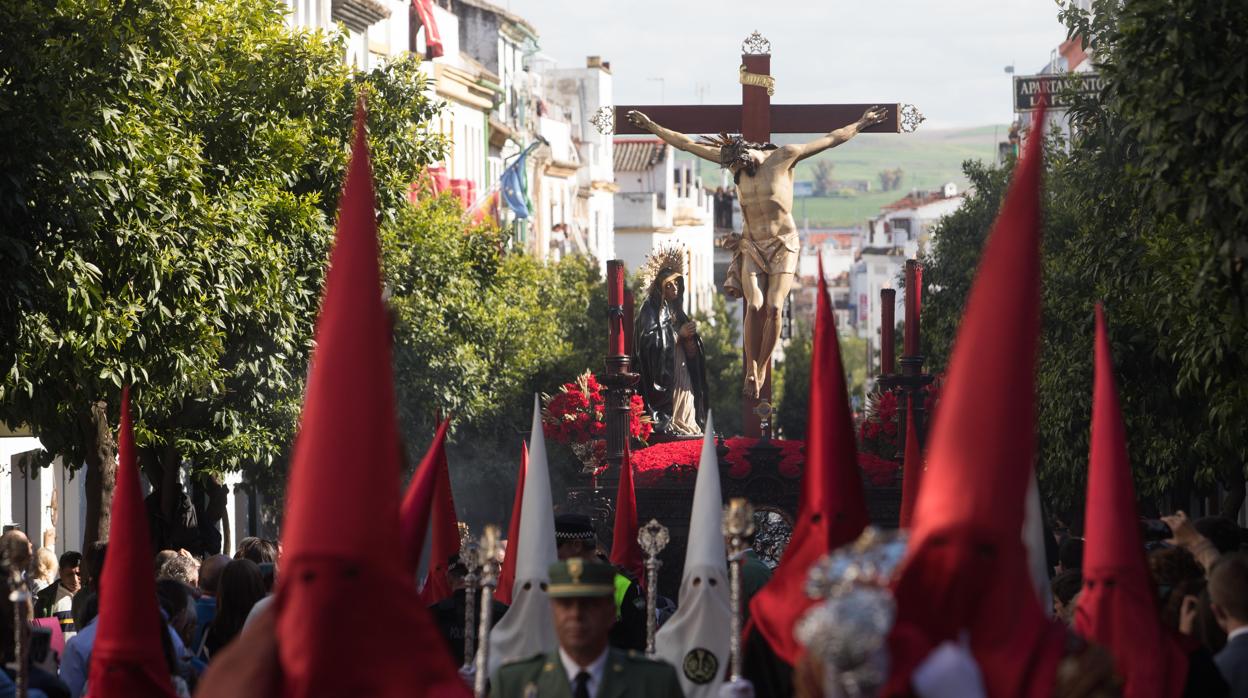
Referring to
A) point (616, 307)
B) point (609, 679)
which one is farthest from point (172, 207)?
point (609, 679)

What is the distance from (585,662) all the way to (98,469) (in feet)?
50.8

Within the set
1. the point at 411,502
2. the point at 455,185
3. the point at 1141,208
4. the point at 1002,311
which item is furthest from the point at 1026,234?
the point at 455,185

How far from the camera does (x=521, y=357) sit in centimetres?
4278

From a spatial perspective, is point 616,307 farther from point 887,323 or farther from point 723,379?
point 723,379

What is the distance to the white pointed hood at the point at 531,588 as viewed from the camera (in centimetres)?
950

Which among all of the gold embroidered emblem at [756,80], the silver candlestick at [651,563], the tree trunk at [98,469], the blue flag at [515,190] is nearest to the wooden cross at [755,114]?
the gold embroidered emblem at [756,80]

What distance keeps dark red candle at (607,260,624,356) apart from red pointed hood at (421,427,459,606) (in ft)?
21.7

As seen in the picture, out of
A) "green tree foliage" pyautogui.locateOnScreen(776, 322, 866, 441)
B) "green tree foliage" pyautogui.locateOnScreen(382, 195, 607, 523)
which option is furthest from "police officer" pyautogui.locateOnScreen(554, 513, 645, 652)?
"green tree foliage" pyautogui.locateOnScreen(776, 322, 866, 441)

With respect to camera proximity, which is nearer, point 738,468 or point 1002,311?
point 1002,311

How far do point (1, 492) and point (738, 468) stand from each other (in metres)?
17.7

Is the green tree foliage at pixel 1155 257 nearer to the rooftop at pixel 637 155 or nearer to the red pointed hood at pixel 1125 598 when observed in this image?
the red pointed hood at pixel 1125 598

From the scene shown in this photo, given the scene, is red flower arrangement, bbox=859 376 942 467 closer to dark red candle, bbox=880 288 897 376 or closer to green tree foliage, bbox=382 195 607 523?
dark red candle, bbox=880 288 897 376

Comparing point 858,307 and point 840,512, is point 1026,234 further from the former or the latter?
point 858,307

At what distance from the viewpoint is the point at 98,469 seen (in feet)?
70.2
